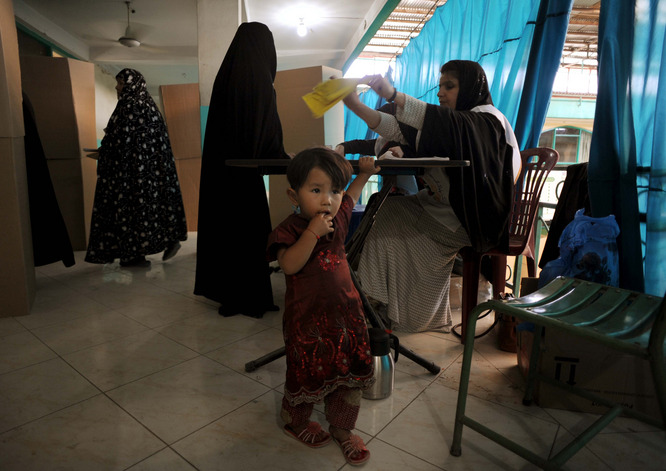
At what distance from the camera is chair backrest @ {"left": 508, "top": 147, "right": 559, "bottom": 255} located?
6.15ft

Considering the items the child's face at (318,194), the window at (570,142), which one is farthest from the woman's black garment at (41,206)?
the window at (570,142)

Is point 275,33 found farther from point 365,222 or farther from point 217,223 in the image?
point 365,222

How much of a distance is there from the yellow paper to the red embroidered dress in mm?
366

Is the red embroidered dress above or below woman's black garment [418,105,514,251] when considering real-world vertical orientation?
below

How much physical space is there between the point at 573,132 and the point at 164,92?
9207 millimetres

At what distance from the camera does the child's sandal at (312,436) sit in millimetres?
1052

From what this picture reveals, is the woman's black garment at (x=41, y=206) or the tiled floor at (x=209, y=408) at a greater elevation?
the woman's black garment at (x=41, y=206)

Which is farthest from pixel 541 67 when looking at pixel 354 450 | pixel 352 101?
pixel 354 450

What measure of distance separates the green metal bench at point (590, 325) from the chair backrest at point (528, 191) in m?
0.81

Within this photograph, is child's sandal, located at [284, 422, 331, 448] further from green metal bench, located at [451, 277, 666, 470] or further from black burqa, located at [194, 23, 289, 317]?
black burqa, located at [194, 23, 289, 317]

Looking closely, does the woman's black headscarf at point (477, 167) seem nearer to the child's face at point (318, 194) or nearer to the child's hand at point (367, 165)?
the child's hand at point (367, 165)

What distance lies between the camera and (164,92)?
14.7 feet

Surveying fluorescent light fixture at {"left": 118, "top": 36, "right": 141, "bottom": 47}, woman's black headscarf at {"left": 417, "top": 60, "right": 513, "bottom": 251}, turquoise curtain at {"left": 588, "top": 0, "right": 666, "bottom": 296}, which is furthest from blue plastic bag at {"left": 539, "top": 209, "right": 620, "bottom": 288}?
fluorescent light fixture at {"left": 118, "top": 36, "right": 141, "bottom": 47}

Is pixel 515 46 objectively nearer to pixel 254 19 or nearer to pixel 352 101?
pixel 352 101
